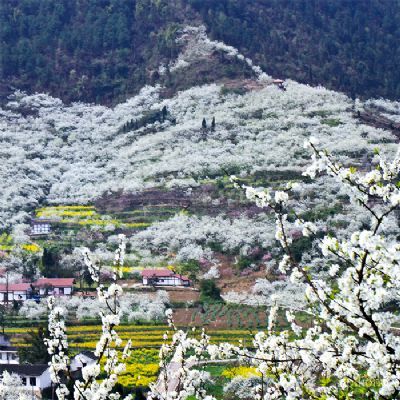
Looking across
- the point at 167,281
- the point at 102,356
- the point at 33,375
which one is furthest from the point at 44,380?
the point at 102,356

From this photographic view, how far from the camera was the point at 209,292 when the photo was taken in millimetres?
44719

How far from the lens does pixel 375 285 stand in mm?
5020

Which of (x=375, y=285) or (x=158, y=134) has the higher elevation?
(x=375, y=285)

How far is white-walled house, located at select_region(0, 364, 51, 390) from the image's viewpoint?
28.6 m

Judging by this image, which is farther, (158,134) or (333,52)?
(333,52)

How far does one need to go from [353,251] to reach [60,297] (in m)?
41.2

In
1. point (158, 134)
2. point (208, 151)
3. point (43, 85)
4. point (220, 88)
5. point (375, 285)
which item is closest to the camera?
point (375, 285)

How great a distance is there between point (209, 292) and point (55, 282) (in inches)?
422

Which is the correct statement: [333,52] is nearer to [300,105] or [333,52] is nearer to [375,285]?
[300,105]

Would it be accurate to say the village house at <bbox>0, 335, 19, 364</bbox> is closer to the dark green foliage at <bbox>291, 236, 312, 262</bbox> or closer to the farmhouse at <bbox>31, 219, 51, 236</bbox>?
the dark green foliage at <bbox>291, 236, 312, 262</bbox>

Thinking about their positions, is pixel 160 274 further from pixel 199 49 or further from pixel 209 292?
pixel 199 49

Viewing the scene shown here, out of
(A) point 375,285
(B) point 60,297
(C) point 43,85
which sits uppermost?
(A) point 375,285

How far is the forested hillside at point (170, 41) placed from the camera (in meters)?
103

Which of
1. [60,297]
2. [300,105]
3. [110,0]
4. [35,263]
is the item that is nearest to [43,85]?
[110,0]
